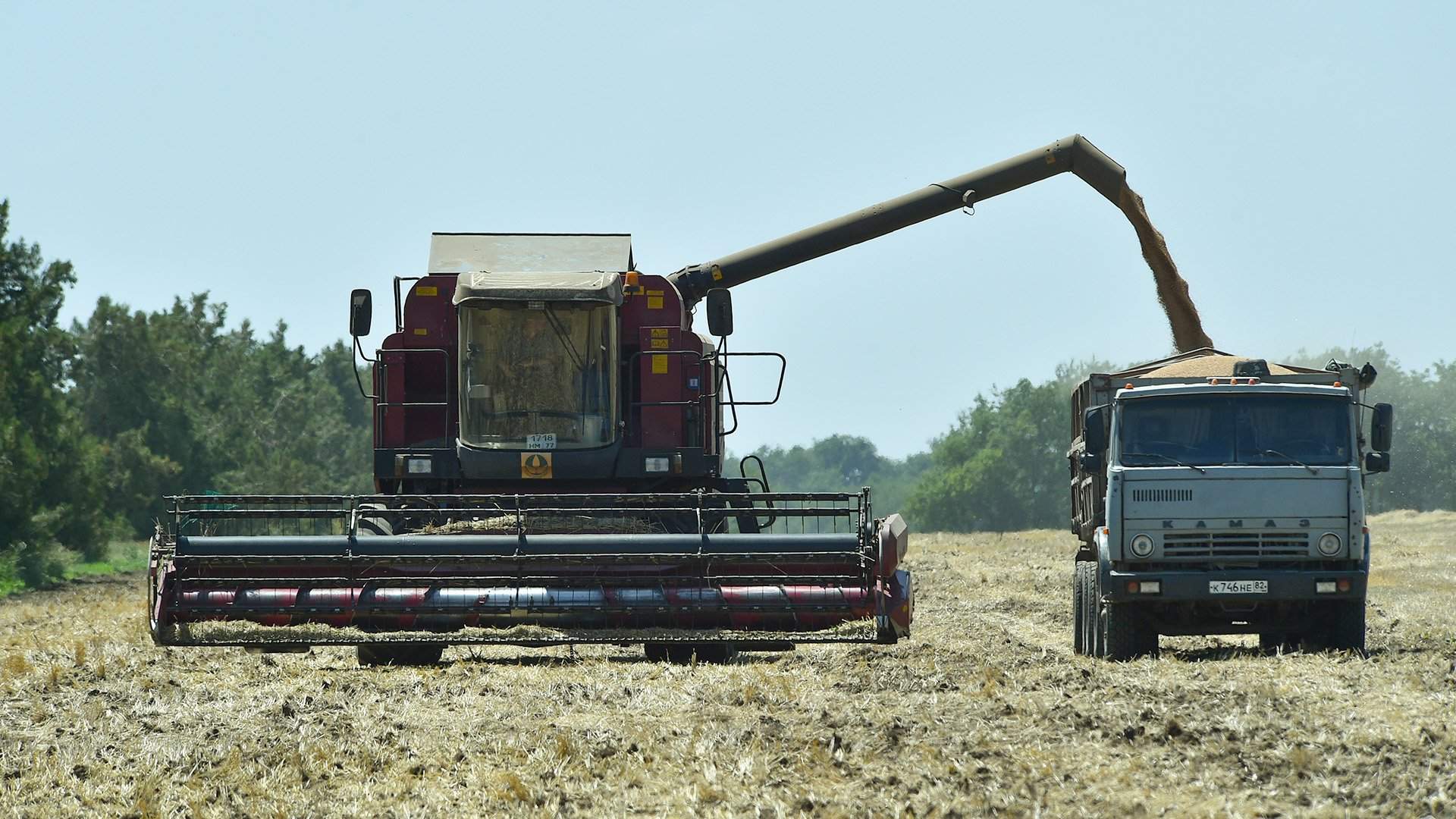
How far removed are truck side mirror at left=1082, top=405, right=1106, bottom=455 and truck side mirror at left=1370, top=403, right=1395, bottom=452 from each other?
2166 millimetres

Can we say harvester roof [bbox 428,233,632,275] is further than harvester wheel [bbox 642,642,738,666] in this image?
Yes

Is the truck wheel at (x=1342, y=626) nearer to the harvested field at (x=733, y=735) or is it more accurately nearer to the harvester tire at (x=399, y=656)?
the harvested field at (x=733, y=735)

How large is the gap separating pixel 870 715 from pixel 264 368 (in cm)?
9414

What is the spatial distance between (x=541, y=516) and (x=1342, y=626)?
6715 mm

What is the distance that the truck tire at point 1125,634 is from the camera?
14.7m

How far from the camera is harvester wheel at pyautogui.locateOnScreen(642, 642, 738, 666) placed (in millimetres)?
12859

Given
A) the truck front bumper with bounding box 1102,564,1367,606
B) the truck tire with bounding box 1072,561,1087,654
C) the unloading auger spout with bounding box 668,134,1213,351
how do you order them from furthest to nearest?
the unloading auger spout with bounding box 668,134,1213,351
the truck tire with bounding box 1072,561,1087,654
the truck front bumper with bounding box 1102,564,1367,606

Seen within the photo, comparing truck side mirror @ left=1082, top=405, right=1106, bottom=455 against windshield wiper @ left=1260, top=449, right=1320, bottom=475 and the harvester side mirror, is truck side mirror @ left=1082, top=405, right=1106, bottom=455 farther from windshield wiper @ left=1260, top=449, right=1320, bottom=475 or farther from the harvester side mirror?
the harvester side mirror

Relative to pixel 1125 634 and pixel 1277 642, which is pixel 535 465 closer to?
pixel 1125 634

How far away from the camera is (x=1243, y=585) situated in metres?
14.2

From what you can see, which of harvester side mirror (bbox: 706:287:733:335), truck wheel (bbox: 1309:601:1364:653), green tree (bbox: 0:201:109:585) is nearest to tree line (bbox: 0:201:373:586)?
green tree (bbox: 0:201:109:585)

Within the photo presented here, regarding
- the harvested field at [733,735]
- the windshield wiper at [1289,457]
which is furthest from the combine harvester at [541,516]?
the windshield wiper at [1289,457]

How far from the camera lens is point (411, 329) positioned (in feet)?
50.1

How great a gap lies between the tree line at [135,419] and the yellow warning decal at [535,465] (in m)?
2.97
